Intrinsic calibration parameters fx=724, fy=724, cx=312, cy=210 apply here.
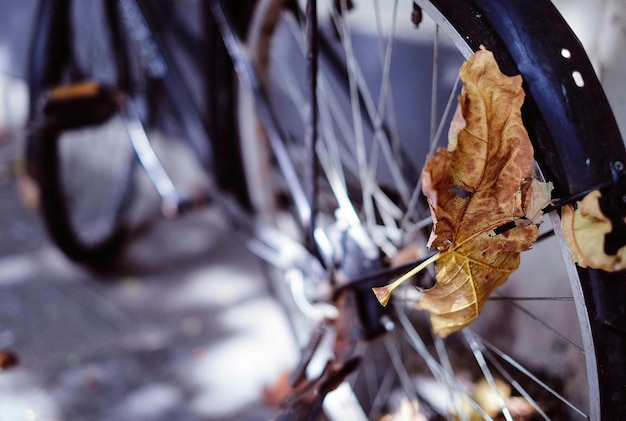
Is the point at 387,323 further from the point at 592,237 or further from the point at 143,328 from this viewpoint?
the point at 143,328

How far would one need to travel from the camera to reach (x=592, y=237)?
3.04 feet

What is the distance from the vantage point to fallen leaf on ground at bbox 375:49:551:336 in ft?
3.16

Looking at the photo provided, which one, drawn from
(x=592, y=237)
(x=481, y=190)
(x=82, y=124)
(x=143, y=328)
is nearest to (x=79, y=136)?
(x=82, y=124)

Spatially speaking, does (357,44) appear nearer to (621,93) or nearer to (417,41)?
(417,41)

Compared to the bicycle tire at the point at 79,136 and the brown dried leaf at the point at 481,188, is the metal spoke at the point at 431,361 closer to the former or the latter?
the brown dried leaf at the point at 481,188

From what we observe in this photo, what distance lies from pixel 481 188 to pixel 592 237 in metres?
0.17

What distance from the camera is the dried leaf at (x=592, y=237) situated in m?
0.92

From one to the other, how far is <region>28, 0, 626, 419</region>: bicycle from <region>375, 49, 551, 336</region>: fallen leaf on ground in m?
0.04

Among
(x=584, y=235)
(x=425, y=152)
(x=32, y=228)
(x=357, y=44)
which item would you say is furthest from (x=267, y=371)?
(x=584, y=235)

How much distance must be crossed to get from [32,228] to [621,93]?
2.05 metres

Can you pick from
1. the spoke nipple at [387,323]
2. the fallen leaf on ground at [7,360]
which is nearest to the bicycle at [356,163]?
the spoke nipple at [387,323]

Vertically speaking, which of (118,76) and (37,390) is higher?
(118,76)

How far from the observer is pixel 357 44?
2.02 metres

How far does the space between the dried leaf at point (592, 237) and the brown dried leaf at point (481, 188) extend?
5 centimetres
